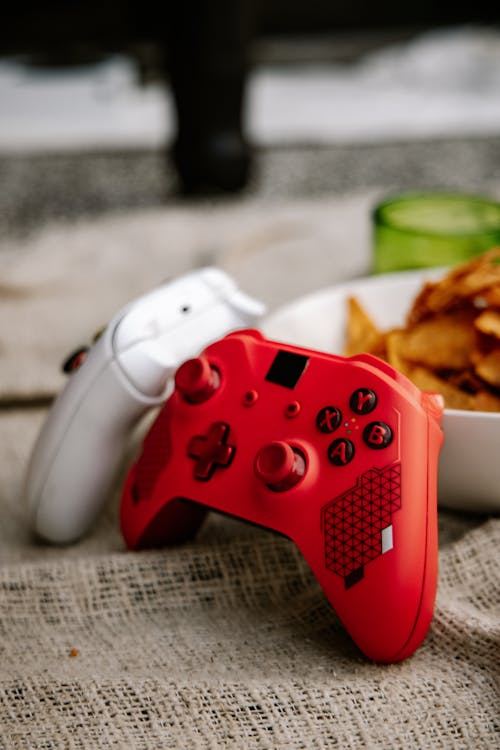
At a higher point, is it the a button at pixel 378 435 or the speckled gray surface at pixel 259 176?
the a button at pixel 378 435

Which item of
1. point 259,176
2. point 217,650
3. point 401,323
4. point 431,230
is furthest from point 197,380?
point 259,176

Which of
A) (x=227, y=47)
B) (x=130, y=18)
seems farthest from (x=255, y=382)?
(x=130, y=18)

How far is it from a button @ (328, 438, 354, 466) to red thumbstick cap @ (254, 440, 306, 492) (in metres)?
0.02

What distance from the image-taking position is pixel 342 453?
0.43 metres

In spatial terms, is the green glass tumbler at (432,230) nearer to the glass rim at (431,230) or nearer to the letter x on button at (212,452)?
the glass rim at (431,230)

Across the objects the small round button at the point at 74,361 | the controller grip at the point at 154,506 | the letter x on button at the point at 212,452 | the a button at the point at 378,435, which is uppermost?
the a button at the point at 378,435

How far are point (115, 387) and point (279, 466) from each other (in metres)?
0.14

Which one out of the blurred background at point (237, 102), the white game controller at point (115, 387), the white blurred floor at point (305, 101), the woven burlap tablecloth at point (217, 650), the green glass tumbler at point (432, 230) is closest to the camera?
the woven burlap tablecloth at point (217, 650)

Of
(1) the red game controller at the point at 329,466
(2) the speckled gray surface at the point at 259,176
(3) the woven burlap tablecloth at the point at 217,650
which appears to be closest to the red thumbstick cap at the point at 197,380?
(1) the red game controller at the point at 329,466

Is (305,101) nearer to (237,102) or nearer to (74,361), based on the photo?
(237,102)

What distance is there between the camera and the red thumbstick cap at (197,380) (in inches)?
18.8

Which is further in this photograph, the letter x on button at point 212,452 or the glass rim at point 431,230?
the glass rim at point 431,230

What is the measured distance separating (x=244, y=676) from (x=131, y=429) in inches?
7.2

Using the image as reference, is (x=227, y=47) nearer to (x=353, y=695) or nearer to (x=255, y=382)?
(x=255, y=382)
